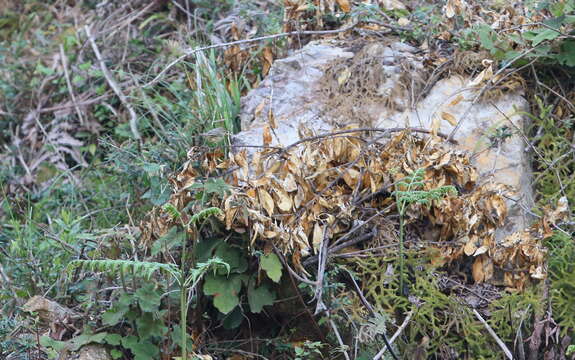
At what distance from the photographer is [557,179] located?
355 centimetres

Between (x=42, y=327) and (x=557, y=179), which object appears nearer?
(x=42, y=327)

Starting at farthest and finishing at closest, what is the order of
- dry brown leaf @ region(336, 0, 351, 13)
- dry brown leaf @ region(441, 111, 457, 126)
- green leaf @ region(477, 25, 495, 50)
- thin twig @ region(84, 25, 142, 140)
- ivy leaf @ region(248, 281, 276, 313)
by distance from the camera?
thin twig @ region(84, 25, 142, 140) → dry brown leaf @ region(336, 0, 351, 13) → green leaf @ region(477, 25, 495, 50) → dry brown leaf @ region(441, 111, 457, 126) → ivy leaf @ region(248, 281, 276, 313)

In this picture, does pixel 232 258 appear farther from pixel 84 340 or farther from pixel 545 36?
pixel 545 36

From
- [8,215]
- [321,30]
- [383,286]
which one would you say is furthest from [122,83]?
[383,286]

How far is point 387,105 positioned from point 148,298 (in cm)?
162

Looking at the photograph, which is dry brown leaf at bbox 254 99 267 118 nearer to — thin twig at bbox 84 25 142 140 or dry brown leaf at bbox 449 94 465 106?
dry brown leaf at bbox 449 94 465 106

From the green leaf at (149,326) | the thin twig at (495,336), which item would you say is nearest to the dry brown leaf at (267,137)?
the green leaf at (149,326)

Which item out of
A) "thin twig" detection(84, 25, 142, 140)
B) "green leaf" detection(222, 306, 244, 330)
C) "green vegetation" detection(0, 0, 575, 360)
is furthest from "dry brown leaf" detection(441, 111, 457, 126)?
"thin twig" detection(84, 25, 142, 140)

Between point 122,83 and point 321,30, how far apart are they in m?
1.71

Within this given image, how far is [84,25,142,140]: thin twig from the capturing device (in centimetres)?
464

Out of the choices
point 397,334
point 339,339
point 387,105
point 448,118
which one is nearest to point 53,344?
point 339,339

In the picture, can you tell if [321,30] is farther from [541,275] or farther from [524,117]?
[541,275]

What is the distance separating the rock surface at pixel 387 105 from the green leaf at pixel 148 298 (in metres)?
0.92

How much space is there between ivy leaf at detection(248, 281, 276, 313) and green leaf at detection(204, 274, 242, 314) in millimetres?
56
